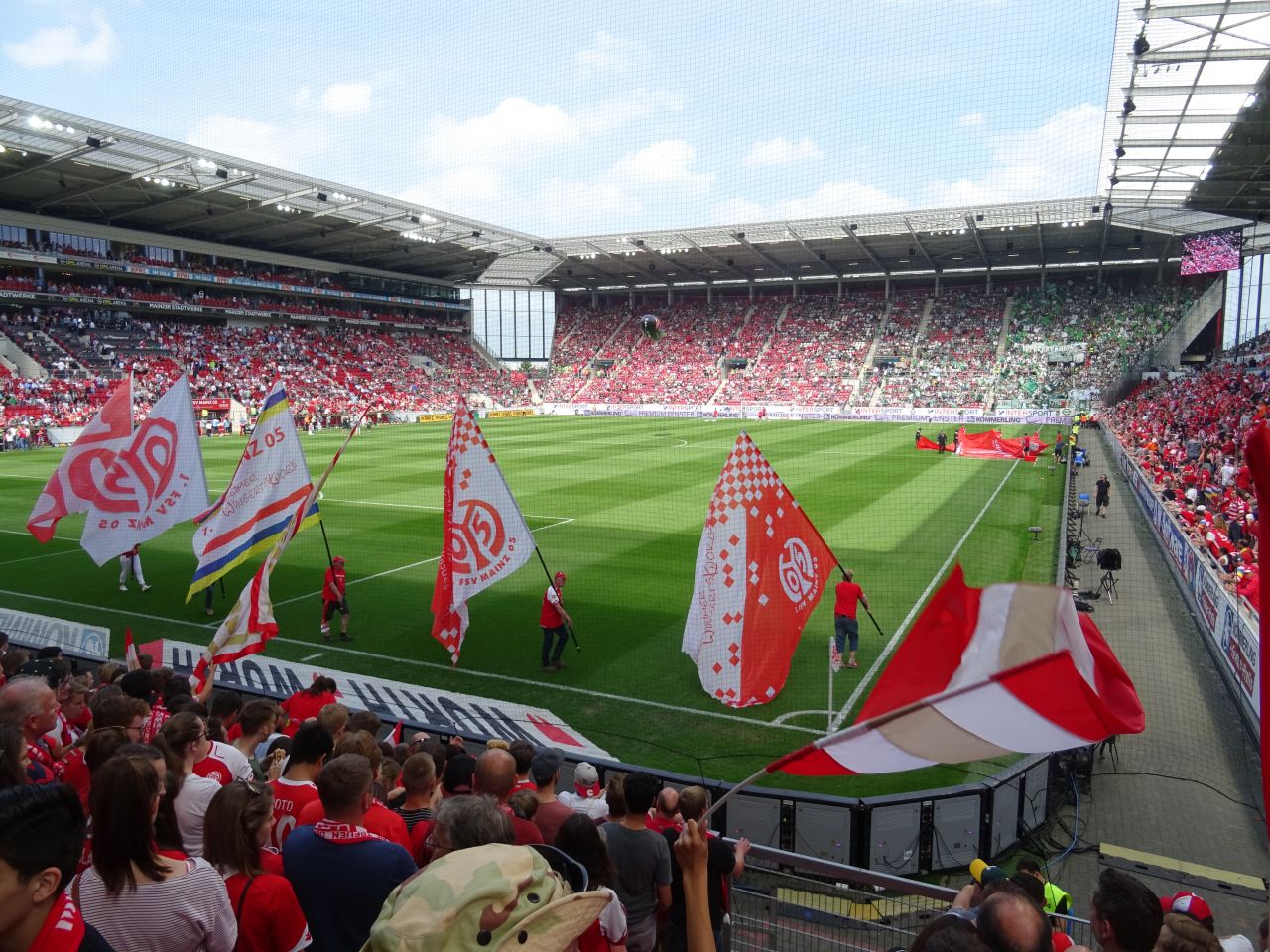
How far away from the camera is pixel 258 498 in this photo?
10531 mm

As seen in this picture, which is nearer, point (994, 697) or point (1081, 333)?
point (994, 697)

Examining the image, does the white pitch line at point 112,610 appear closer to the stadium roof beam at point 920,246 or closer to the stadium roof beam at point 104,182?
the stadium roof beam at point 104,182

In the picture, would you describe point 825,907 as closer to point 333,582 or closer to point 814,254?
point 333,582

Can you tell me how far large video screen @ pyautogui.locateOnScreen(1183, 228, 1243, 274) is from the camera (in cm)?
4025

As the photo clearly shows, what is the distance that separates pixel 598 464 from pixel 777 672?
2089cm

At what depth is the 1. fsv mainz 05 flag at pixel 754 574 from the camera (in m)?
9.05

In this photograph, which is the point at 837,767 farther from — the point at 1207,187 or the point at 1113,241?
the point at 1113,241

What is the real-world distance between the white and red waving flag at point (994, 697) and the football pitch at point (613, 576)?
180 inches

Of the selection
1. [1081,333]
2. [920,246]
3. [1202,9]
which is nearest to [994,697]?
[1202,9]

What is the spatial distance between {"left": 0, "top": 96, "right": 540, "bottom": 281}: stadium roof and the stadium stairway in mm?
38929

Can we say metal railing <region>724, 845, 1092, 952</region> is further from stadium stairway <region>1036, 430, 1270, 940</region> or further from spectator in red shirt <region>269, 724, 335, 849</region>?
spectator in red shirt <region>269, 724, 335, 849</region>

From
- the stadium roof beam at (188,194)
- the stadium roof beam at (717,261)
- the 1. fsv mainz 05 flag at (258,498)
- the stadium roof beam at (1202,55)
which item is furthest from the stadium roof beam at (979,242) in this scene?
the 1. fsv mainz 05 flag at (258,498)

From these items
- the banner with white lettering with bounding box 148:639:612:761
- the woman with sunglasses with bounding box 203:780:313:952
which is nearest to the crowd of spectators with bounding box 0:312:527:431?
the banner with white lettering with bounding box 148:639:612:761

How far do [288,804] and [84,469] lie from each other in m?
9.50
